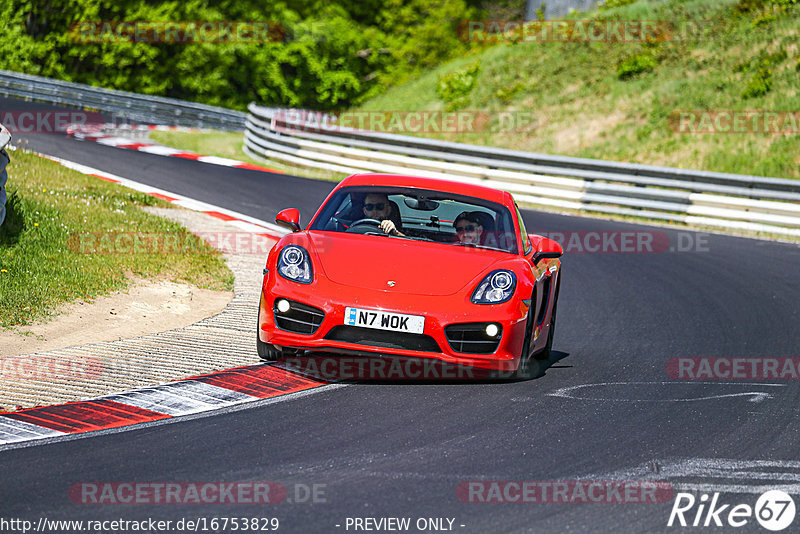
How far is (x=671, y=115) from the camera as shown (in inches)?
1168

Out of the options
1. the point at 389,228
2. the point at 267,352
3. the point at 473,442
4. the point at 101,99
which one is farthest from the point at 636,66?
the point at 473,442

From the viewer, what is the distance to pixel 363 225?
7.82 m

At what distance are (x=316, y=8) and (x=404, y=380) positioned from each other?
56818mm

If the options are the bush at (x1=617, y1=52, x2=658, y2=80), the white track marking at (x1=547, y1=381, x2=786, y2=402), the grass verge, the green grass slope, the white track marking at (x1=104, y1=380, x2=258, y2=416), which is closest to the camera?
the white track marking at (x1=104, y1=380, x2=258, y2=416)

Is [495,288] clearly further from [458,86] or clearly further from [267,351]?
[458,86]

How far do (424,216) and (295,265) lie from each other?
147 cm

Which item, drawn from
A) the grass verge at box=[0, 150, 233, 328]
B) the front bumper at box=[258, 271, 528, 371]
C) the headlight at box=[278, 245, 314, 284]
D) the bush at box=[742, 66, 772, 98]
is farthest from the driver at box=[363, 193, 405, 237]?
the bush at box=[742, 66, 772, 98]

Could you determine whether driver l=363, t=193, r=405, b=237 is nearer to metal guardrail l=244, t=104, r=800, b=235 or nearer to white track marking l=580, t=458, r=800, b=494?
white track marking l=580, t=458, r=800, b=494

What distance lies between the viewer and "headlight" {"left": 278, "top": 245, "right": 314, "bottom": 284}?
6.94 metres

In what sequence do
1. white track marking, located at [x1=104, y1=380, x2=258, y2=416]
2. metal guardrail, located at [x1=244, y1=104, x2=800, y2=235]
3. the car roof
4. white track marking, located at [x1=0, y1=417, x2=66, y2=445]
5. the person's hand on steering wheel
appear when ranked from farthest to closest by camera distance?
metal guardrail, located at [x1=244, y1=104, x2=800, y2=235], the car roof, the person's hand on steering wheel, white track marking, located at [x1=104, y1=380, x2=258, y2=416], white track marking, located at [x1=0, y1=417, x2=66, y2=445]

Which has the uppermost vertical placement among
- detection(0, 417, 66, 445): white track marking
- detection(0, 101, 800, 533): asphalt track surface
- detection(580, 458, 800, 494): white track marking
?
detection(580, 458, 800, 494): white track marking

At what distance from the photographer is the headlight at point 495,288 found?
6910mm

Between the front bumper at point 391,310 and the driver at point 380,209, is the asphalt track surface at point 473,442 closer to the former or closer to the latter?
the front bumper at point 391,310

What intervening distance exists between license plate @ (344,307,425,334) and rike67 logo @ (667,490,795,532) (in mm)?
2198
